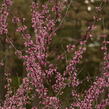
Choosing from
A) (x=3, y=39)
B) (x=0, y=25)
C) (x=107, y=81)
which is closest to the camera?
(x=107, y=81)

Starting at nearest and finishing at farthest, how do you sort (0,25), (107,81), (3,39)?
(107,81) < (0,25) < (3,39)

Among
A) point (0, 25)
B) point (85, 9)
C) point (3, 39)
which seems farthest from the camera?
point (85, 9)

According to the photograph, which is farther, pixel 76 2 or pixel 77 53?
pixel 76 2

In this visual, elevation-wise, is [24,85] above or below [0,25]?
below

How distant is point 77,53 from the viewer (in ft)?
18.9

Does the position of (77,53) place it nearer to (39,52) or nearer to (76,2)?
(39,52)

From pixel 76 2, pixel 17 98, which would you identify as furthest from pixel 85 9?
pixel 17 98

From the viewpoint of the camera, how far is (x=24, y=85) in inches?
234

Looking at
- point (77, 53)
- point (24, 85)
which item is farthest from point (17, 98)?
point (77, 53)

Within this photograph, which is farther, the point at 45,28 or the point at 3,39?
the point at 3,39

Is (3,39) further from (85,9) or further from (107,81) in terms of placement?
(85,9)

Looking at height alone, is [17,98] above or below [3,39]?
below

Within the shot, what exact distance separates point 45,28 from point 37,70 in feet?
2.33

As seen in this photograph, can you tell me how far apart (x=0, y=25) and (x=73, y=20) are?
13.4 meters
